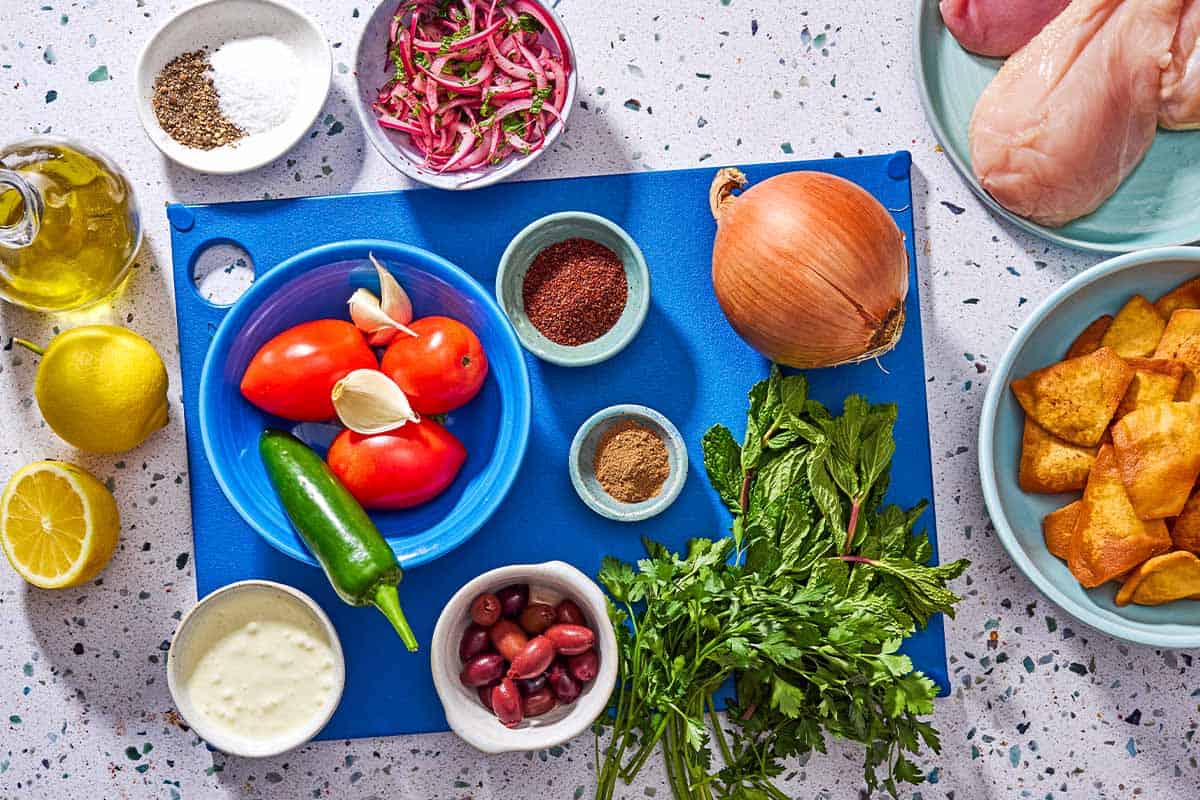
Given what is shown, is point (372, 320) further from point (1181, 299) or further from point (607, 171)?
point (1181, 299)

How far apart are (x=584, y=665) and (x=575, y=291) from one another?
1.46 feet

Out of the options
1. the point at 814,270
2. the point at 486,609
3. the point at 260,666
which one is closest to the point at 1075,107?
the point at 814,270

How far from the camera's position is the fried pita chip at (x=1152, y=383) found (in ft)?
3.96

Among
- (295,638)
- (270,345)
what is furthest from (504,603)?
(270,345)

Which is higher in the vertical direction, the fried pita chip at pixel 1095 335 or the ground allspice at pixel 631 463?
the fried pita chip at pixel 1095 335

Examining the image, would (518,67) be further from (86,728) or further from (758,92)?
(86,728)

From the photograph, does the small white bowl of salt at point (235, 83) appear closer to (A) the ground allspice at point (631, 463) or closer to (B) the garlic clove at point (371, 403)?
(B) the garlic clove at point (371, 403)

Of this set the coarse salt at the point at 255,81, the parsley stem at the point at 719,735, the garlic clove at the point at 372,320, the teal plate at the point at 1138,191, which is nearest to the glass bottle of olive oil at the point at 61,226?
the coarse salt at the point at 255,81

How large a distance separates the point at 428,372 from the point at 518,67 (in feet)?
1.32

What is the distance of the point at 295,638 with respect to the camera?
1.19 meters

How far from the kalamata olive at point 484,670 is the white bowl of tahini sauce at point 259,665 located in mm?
151

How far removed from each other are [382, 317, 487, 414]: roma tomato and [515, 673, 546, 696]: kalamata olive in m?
0.33

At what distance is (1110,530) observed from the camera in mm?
1206

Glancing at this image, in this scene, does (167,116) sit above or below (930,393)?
above
